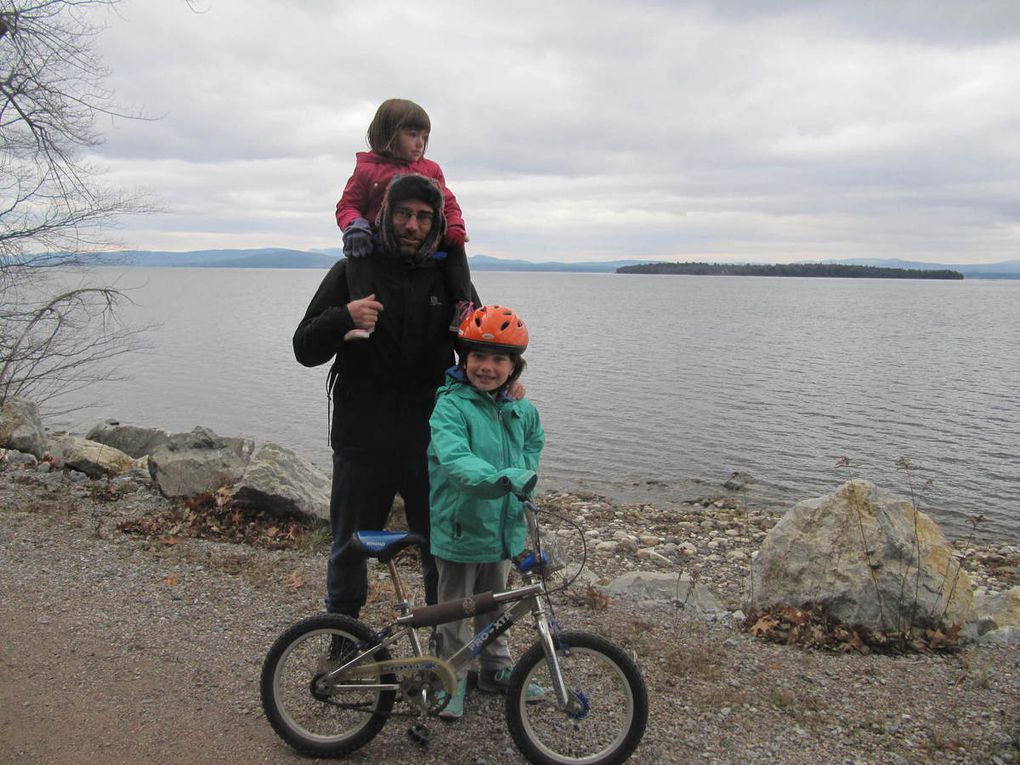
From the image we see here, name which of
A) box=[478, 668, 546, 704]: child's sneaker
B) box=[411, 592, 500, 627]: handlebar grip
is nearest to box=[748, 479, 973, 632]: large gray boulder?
box=[478, 668, 546, 704]: child's sneaker

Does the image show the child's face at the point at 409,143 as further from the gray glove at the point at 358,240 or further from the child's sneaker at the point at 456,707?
the child's sneaker at the point at 456,707

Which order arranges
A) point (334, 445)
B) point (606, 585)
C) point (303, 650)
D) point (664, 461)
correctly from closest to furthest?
point (303, 650)
point (334, 445)
point (606, 585)
point (664, 461)

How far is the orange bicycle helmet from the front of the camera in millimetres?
3994

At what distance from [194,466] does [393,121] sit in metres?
6.37

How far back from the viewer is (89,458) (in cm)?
1070

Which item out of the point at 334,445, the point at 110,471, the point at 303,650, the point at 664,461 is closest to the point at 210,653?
the point at 303,650

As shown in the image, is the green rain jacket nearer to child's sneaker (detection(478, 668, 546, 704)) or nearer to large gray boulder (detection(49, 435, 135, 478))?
child's sneaker (detection(478, 668, 546, 704))

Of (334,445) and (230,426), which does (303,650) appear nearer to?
(334,445)

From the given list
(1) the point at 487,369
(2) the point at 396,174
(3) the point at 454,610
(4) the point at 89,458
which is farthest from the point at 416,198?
(4) the point at 89,458

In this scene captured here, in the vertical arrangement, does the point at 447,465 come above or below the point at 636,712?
above

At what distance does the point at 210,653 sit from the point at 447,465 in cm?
276

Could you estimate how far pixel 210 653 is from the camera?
5422 mm

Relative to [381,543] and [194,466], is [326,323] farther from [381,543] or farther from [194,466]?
[194,466]

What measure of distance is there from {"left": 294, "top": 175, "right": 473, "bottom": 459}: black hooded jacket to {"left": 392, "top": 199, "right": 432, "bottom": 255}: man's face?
5cm
